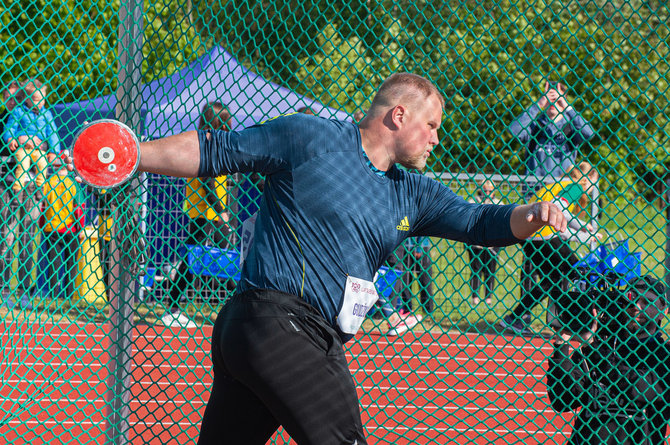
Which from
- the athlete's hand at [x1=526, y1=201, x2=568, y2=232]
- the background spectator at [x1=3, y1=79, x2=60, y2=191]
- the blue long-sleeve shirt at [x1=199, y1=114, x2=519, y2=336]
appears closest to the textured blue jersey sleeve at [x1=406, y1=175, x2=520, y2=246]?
the athlete's hand at [x1=526, y1=201, x2=568, y2=232]

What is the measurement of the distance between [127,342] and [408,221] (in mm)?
1868

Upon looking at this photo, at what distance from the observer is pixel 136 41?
13.5ft

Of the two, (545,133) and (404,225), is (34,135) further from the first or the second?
(545,133)

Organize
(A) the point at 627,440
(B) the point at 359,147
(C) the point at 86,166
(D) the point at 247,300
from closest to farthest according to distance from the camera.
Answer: (C) the point at 86,166 < (D) the point at 247,300 < (B) the point at 359,147 < (A) the point at 627,440

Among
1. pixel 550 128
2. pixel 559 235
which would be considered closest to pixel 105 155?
pixel 550 128

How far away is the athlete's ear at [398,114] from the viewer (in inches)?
113

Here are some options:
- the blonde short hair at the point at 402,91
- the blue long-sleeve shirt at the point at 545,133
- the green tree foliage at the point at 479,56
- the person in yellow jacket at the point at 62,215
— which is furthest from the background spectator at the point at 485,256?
the person in yellow jacket at the point at 62,215

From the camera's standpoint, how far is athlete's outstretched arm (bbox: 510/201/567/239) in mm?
2723

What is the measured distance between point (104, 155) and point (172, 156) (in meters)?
0.22

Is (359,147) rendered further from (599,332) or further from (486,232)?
(599,332)

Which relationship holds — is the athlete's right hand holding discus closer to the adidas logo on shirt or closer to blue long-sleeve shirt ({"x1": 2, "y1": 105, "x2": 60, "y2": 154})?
the adidas logo on shirt

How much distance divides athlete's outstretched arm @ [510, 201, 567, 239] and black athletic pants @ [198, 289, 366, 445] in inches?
31.0

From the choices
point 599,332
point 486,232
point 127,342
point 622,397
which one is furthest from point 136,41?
point 622,397

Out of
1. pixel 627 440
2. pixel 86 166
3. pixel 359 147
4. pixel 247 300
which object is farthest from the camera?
pixel 627 440
